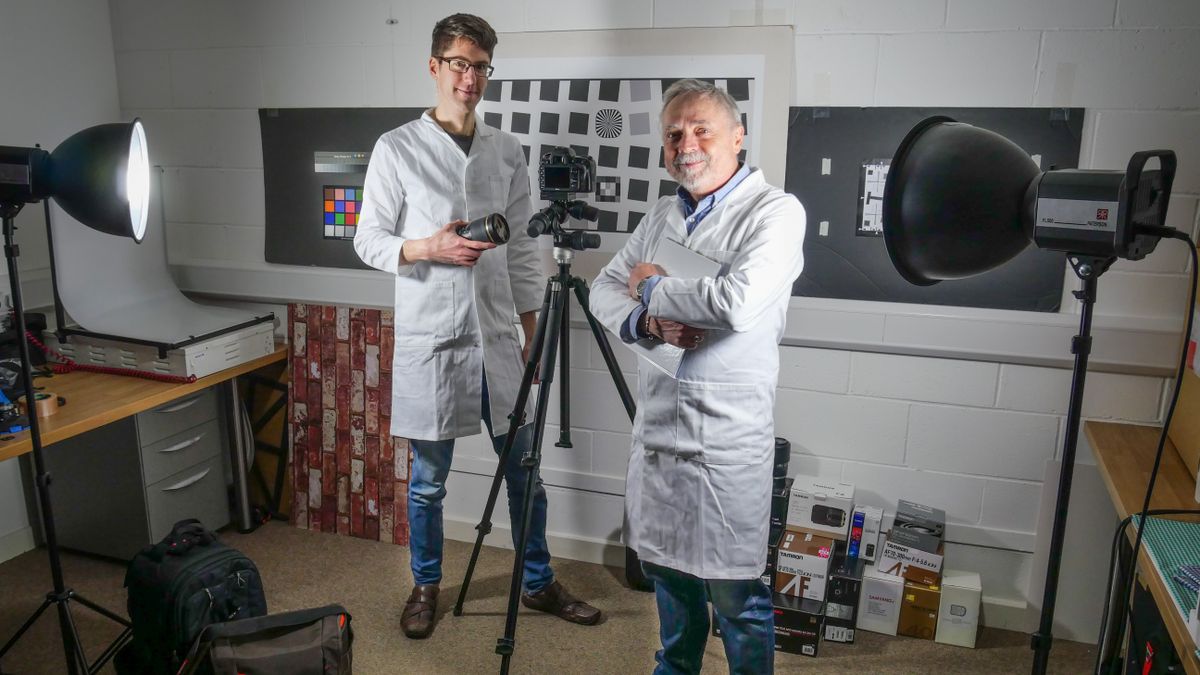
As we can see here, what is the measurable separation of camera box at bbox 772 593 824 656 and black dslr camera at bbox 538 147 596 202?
1.29m

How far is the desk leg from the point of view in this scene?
2998 millimetres

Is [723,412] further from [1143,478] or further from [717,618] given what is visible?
[1143,478]

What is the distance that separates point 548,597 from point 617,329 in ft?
3.47

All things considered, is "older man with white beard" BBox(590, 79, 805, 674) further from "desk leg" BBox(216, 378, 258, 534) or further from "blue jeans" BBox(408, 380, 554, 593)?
"desk leg" BBox(216, 378, 258, 534)

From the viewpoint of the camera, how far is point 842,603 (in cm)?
245

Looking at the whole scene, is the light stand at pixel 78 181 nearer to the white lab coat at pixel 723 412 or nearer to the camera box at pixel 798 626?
the white lab coat at pixel 723 412

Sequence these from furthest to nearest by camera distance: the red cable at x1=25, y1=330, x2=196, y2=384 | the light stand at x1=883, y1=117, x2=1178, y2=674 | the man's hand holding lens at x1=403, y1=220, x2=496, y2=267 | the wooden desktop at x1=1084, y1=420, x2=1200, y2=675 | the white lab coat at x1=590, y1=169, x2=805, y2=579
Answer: the red cable at x1=25, y1=330, x2=196, y2=384, the man's hand holding lens at x1=403, y1=220, x2=496, y2=267, the white lab coat at x1=590, y1=169, x2=805, y2=579, the wooden desktop at x1=1084, y1=420, x2=1200, y2=675, the light stand at x1=883, y1=117, x2=1178, y2=674

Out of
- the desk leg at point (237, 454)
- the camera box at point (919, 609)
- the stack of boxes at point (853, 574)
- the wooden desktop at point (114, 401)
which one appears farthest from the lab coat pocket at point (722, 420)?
the desk leg at point (237, 454)

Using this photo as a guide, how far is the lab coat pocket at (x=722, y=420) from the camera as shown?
5.84 feet

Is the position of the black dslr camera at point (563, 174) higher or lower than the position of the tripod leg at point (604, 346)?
higher

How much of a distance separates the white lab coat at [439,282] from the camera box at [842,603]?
1060 millimetres

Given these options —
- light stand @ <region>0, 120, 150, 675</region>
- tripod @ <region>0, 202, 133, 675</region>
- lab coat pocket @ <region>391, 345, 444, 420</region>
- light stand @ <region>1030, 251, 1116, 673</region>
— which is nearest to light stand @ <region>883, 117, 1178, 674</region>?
light stand @ <region>1030, 251, 1116, 673</region>

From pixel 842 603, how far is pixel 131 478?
2250mm

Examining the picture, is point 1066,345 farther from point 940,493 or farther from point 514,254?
point 514,254
